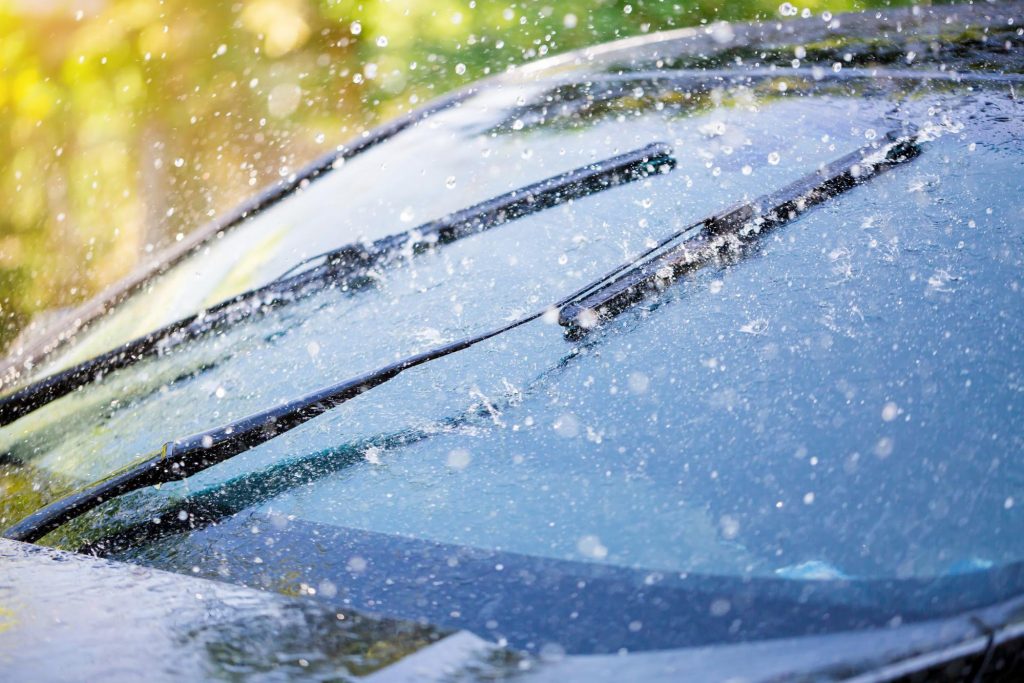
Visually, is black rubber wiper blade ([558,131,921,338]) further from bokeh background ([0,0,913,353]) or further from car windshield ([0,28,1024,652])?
bokeh background ([0,0,913,353])

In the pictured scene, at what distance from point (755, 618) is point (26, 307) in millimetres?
6451

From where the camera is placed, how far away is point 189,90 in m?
7.15

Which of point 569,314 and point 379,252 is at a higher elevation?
point 379,252

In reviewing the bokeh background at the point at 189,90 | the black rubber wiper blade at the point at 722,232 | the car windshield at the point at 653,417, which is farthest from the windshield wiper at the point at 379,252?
the bokeh background at the point at 189,90

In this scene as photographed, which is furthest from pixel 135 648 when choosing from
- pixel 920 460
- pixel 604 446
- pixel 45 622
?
pixel 920 460

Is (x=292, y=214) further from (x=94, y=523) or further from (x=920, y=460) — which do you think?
(x=920, y=460)

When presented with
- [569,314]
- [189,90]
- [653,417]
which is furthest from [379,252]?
[189,90]

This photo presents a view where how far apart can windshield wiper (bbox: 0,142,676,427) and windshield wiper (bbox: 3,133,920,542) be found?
322 mm

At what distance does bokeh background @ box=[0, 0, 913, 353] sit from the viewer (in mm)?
6516

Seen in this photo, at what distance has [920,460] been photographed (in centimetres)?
120

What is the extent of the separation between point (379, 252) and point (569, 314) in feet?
1.99

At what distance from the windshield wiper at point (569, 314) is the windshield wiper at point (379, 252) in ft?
1.06

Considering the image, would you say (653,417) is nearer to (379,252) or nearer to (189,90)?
(379,252)

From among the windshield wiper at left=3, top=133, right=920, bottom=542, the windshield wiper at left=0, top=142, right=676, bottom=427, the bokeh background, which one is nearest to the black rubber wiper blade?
the windshield wiper at left=3, top=133, right=920, bottom=542
